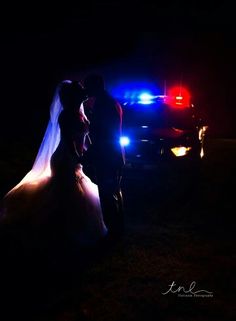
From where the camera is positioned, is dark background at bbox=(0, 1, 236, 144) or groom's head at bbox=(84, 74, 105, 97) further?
dark background at bbox=(0, 1, 236, 144)

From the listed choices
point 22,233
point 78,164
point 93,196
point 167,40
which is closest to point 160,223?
point 93,196

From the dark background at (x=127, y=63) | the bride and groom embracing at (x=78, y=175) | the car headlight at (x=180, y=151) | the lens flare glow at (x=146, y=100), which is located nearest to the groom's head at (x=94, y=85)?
the bride and groom embracing at (x=78, y=175)

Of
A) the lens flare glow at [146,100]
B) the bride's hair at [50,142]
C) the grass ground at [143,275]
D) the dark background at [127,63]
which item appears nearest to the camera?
the grass ground at [143,275]

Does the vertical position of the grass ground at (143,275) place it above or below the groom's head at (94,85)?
below

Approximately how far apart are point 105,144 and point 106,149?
0.07 metres

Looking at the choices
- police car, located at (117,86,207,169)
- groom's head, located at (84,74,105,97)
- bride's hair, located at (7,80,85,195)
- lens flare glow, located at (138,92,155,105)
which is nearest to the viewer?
groom's head, located at (84,74,105,97)

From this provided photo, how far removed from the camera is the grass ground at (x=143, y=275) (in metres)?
3.82

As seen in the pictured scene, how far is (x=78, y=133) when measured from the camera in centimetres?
518

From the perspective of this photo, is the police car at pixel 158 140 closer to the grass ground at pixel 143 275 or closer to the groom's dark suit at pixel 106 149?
the grass ground at pixel 143 275

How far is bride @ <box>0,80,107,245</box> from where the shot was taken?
504 cm

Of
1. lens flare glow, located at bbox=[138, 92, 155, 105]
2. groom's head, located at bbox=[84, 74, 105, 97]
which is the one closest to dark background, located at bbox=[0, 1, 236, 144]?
lens flare glow, located at bbox=[138, 92, 155, 105]

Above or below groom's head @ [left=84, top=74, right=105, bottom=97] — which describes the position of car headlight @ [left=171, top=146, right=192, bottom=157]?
below

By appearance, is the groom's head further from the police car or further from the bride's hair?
the police car

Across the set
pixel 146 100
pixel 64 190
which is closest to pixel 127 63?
pixel 146 100
